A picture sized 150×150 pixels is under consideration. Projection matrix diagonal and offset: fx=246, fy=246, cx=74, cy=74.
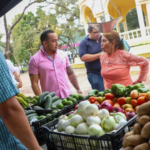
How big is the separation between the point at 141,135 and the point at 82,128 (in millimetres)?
526

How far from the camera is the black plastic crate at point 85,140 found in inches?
58.9

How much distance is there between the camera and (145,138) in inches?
49.1

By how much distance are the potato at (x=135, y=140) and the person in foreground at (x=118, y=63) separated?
6.53 feet

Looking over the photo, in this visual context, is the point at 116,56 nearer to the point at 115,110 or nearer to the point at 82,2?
the point at 115,110

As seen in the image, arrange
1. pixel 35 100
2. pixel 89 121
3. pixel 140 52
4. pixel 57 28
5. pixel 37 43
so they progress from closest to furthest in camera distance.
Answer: pixel 89 121 < pixel 35 100 < pixel 140 52 < pixel 57 28 < pixel 37 43

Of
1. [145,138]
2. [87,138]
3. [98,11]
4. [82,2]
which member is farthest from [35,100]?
[82,2]

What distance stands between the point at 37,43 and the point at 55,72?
26683mm

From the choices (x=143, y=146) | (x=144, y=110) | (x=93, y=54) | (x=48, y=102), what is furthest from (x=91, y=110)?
(x=93, y=54)

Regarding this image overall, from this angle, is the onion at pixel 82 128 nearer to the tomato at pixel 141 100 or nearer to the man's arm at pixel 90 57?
the tomato at pixel 141 100

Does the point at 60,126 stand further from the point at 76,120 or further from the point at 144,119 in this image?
the point at 144,119

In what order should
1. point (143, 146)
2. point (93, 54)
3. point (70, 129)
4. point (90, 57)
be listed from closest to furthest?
1. point (143, 146)
2. point (70, 129)
3. point (90, 57)
4. point (93, 54)

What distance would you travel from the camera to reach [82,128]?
168 centimetres

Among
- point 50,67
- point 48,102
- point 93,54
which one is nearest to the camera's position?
point 48,102

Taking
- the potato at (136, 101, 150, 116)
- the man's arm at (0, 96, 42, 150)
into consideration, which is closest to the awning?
the man's arm at (0, 96, 42, 150)
